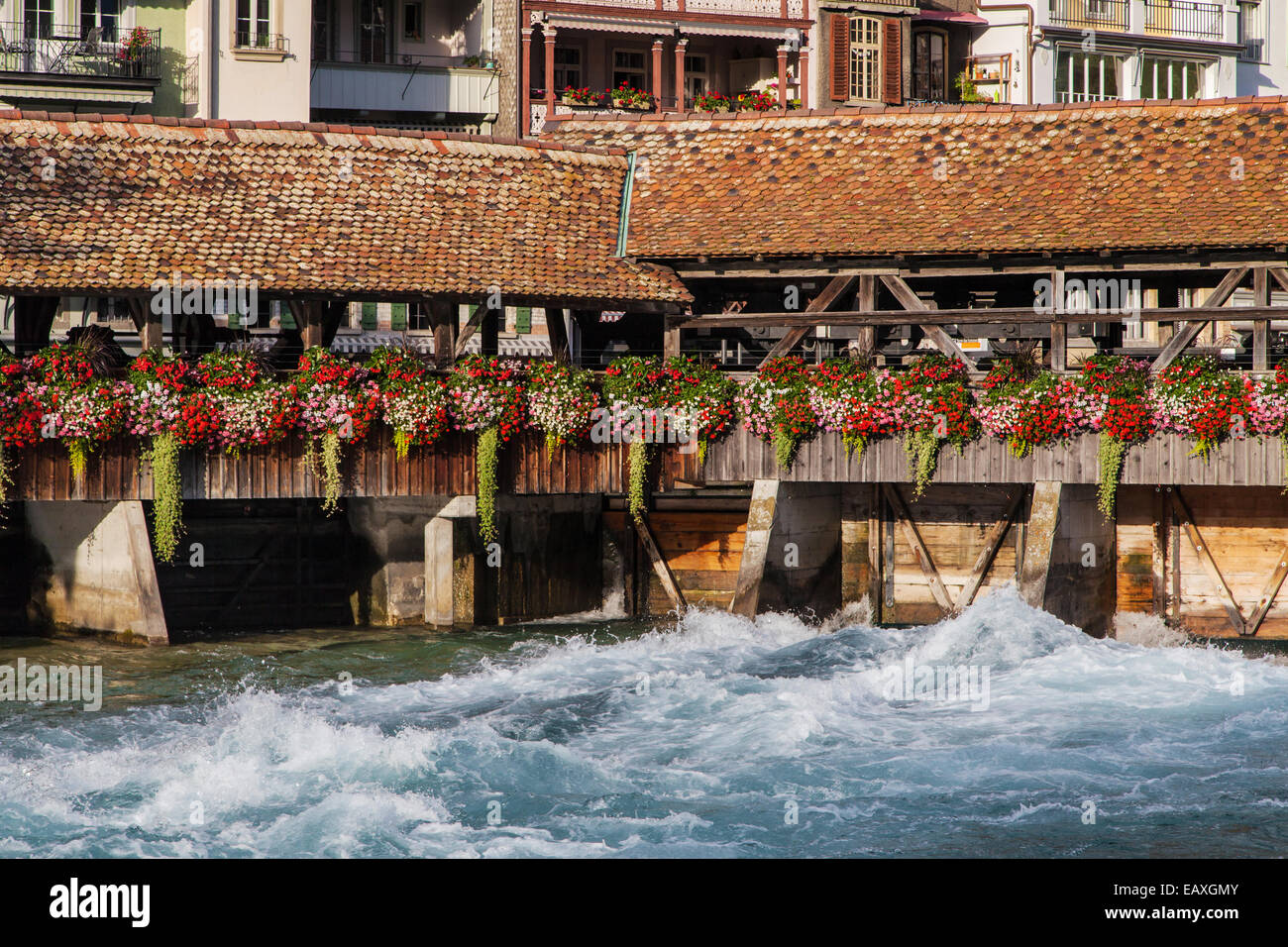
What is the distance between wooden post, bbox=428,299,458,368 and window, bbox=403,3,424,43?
14.8m

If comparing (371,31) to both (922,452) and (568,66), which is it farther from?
(922,452)

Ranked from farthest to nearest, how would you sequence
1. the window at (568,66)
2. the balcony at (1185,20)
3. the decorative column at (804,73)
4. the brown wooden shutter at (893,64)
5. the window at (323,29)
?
1. the balcony at (1185,20)
2. the brown wooden shutter at (893,64)
3. the decorative column at (804,73)
4. the window at (568,66)
5. the window at (323,29)

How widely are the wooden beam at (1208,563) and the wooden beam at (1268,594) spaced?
0.12 m

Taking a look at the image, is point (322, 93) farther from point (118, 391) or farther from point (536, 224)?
point (118, 391)

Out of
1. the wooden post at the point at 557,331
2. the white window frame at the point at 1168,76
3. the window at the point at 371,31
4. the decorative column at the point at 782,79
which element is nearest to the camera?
the wooden post at the point at 557,331

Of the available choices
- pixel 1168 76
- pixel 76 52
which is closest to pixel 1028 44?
pixel 1168 76

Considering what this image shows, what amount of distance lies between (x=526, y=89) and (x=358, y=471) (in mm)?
16344

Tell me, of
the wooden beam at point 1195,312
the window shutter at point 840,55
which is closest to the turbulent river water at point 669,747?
the wooden beam at point 1195,312

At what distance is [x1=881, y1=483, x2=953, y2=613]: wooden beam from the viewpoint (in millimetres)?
23312

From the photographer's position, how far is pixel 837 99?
128 feet

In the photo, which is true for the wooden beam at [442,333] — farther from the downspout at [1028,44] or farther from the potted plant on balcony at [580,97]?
the downspout at [1028,44]

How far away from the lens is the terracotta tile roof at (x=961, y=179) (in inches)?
844

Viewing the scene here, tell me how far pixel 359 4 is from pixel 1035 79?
15.7m
